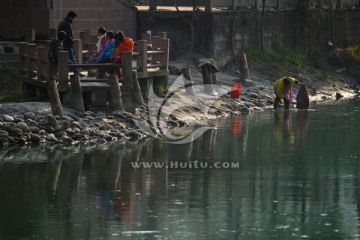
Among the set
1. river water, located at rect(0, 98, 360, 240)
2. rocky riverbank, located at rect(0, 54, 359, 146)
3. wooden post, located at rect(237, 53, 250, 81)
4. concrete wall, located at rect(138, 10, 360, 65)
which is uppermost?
concrete wall, located at rect(138, 10, 360, 65)

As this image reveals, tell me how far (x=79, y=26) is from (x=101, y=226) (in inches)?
708

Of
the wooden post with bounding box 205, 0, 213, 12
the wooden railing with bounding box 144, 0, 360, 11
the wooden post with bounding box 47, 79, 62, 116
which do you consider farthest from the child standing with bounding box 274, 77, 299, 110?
the wooden post with bounding box 47, 79, 62, 116

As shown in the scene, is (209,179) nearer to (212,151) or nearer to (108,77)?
(212,151)

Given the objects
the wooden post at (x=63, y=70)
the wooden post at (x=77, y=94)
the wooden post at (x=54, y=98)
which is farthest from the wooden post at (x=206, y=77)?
the wooden post at (x=54, y=98)

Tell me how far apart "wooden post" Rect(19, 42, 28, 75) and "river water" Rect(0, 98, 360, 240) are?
4.60m

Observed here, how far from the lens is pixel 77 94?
30.0 metres

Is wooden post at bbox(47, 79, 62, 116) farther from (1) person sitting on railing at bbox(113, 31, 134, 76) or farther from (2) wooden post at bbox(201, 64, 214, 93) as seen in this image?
(2) wooden post at bbox(201, 64, 214, 93)

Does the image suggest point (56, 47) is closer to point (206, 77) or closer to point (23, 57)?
point (23, 57)

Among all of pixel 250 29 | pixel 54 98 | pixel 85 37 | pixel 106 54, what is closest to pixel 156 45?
pixel 85 37

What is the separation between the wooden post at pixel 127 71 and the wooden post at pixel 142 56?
1169 mm

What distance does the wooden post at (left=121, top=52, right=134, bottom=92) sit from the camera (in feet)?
100

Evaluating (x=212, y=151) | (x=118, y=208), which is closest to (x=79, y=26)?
(x=212, y=151)

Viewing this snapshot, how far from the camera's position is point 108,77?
30.7 m

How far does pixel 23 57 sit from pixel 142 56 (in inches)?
134
